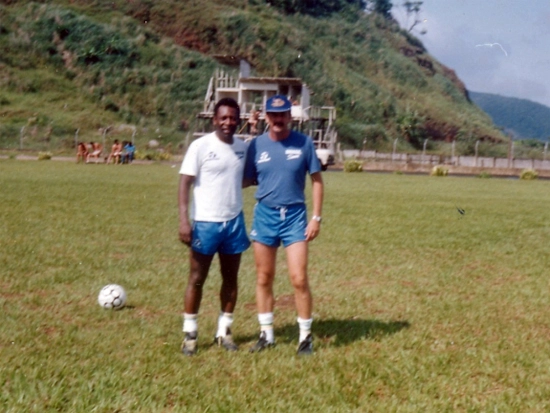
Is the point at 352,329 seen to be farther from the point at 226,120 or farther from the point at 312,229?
the point at 226,120

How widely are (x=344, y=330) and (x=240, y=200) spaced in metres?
1.58

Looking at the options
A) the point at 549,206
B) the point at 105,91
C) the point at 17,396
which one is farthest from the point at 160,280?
the point at 105,91

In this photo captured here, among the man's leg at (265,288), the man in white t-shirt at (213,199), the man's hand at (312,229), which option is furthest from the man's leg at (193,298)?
the man's hand at (312,229)

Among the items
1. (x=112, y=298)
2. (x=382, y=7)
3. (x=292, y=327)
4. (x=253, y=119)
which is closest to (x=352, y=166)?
(x=253, y=119)

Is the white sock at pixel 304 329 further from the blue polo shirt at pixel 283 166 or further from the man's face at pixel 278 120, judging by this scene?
the man's face at pixel 278 120

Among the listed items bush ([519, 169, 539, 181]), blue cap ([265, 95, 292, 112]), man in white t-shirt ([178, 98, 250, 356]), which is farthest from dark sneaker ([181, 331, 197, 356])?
bush ([519, 169, 539, 181])

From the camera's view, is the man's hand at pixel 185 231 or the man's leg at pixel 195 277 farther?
the man's leg at pixel 195 277

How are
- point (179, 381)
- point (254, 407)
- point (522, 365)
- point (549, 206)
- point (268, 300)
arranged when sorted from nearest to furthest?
point (254, 407)
point (179, 381)
point (522, 365)
point (268, 300)
point (549, 206)

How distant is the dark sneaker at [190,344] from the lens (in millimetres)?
5496

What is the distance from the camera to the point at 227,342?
5.71 m

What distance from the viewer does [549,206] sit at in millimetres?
20094

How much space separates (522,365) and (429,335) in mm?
952

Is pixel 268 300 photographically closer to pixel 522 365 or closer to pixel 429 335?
pixel 429 335

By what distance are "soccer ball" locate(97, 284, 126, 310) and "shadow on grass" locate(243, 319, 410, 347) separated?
1432 millimetres
